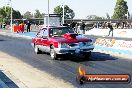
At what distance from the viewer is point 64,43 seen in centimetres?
1852

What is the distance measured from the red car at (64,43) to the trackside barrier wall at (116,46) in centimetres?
340

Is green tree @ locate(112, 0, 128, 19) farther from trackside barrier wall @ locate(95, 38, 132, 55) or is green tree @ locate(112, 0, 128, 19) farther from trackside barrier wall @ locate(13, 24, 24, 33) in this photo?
trackside barrier wall @ locate(95, 38, 132, 55)

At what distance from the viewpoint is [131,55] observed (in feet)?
67.1

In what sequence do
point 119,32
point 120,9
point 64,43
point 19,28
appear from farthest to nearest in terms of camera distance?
point 120,9, point 19,28, point 119,32, point 64,43

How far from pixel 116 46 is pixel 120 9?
128 m

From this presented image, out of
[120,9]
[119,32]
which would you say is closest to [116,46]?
[119,32]

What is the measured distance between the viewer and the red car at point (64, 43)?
60.7 feet

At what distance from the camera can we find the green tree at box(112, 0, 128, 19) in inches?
5891

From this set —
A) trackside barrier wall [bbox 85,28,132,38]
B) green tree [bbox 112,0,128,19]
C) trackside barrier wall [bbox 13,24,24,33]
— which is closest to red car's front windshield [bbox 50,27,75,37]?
trackside barrier wall [bbox 85,28,132,38]

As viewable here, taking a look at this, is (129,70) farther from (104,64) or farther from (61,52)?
(61,52)

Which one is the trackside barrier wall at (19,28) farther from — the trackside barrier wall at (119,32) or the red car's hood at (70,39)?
the red car's hood at (70,39)

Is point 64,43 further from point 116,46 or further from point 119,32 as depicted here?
point 119,32

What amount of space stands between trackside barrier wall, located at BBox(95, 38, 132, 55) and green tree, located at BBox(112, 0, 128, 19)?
125141mm

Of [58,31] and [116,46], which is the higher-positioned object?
[58,31]
